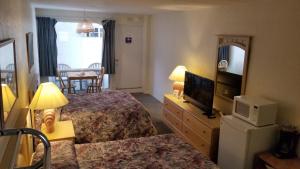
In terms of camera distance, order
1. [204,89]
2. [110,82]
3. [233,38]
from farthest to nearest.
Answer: [110,82]
[204,89]
[233,38]

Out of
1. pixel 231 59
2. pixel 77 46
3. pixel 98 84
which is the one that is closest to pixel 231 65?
pixel 231 59

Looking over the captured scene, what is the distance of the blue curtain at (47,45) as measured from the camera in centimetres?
616

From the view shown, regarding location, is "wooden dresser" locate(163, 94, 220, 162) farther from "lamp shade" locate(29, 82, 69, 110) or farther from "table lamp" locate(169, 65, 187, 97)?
Answer: "lamp shade" locate(29, 82, 69, 110)

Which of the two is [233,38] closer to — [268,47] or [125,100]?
[268,47]

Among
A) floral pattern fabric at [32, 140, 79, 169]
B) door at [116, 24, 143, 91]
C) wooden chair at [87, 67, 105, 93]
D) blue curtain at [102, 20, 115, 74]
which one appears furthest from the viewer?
door at [116, 24, 143, 91]

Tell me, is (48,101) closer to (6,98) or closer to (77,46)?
(6,98)

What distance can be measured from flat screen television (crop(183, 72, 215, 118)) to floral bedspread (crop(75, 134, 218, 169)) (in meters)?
1.09

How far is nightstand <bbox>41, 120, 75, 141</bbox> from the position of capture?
2.88 meters

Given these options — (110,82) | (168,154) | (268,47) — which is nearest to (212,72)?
(268,47)

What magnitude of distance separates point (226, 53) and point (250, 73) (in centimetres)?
55

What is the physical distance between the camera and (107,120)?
3.65 meters

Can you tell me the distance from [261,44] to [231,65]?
2.02ft

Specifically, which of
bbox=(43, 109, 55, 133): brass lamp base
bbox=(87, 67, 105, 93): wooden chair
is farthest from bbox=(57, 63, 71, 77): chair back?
bbox=(43, 109, 55, 133): brass lamp base

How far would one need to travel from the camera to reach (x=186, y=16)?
4.96 meters
